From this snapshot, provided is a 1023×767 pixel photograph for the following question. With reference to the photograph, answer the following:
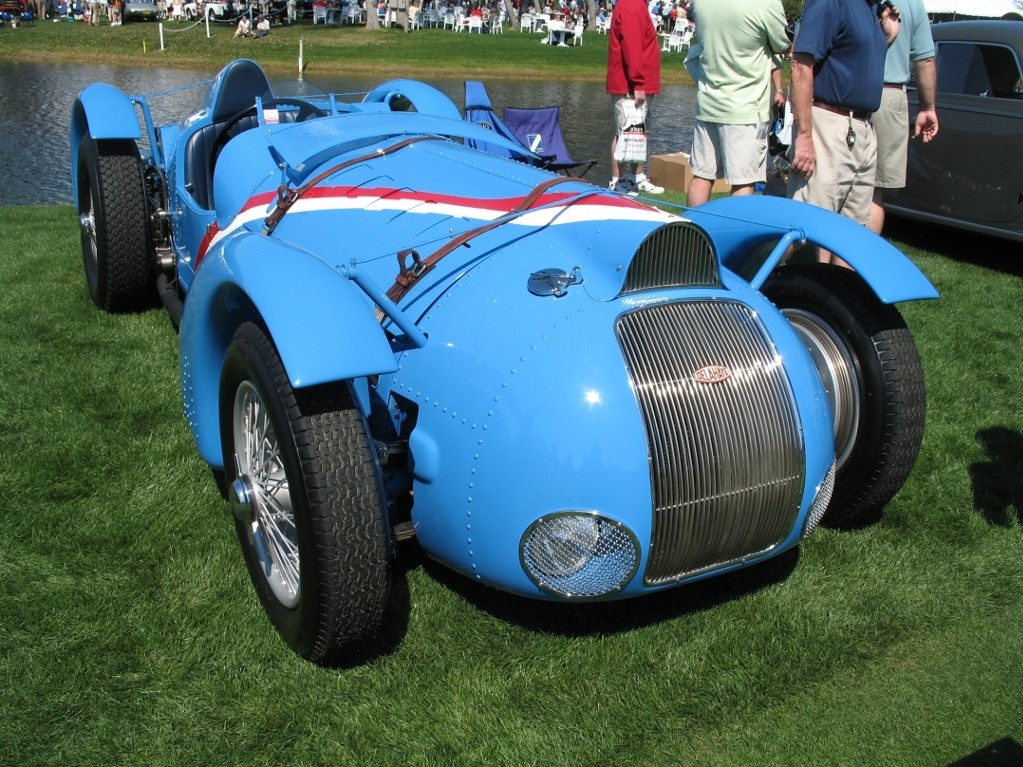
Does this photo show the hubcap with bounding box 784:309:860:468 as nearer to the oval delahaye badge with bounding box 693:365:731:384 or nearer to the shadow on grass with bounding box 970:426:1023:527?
the oval delahaye badge with bounding box 693:365:731:384

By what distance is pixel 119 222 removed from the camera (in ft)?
15.9

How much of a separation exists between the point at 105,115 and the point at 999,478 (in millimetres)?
4735

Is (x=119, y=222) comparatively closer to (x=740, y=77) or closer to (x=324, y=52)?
(x=740, y=77)

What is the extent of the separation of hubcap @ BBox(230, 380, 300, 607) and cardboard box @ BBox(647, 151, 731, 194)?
6914 mm

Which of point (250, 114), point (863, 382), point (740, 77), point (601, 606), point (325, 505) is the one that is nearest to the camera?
point (325, 505)

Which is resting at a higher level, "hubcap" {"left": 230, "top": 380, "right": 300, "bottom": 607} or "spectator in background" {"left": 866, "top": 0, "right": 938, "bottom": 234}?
"spectator in background" {"left": 866, "top": 0, "right": 938, "bottom": 234}

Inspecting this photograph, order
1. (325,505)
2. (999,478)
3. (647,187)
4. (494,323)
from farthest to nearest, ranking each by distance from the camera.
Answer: (647,187), (999,478), (494,323), (325,505)

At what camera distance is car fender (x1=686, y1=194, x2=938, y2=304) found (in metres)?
2.96

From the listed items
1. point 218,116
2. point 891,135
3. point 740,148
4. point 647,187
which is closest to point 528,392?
point 218,116

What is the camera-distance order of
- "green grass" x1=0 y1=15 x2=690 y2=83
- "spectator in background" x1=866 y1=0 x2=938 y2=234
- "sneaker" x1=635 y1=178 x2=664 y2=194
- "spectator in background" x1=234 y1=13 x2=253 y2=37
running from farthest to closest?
"spectator in background" x1=234 y1=13 x2=253 y2=37
"green grass" x1=0 y1=15 x2=690 y2=83
"sneaker" x1=635 y1=178 x2=664 y2=194
"spectator in background" x1=866 y1=0 x2=938 y2=234

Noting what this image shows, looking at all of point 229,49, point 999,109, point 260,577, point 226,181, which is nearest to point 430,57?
point 229,49

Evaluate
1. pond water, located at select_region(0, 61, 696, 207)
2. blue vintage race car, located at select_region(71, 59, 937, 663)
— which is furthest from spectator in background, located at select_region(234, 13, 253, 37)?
blue vintage race car, located at select_region(71, 59, 937, 663)

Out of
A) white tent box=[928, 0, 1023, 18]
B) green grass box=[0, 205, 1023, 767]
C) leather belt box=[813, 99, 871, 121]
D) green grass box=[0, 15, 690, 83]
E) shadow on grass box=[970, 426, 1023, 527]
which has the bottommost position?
green grass box=[0, 205, 1023, 767]

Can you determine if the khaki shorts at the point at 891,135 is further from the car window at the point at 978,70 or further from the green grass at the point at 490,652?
the green grass at the point at 490,652
